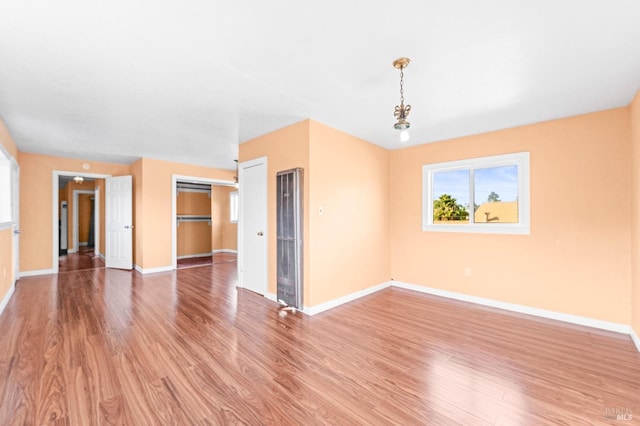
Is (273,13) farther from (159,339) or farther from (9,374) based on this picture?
(9,374)

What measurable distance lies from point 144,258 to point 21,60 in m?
4.40

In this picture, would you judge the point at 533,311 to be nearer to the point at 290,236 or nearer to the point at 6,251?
the point at 290,236

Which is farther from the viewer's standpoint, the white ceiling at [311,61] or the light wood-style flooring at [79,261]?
the light wood-style flooring at [79,261]

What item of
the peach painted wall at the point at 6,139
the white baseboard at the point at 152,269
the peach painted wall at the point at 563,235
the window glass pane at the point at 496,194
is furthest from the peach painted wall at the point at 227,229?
the window glass pane at the point at 496,194

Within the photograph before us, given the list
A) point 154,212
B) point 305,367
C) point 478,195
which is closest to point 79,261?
point 154,212

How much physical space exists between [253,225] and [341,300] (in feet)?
5.88

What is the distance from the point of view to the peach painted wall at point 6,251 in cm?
361

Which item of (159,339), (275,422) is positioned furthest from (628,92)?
(159,339)

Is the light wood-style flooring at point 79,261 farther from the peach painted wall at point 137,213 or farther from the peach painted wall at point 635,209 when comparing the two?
the peach painted wall at point 635,209

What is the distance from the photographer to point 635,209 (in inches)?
109

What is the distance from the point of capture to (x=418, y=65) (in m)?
2.23

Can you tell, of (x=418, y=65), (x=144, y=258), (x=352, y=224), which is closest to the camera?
(x=418, y=65)

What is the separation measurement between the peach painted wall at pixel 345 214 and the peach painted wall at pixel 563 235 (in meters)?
1.04

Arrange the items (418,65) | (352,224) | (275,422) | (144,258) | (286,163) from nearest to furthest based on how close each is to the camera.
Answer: (275,422), (418,65), (286,163), (352,224), (144,258)
